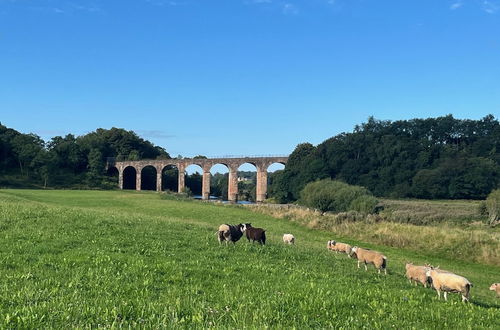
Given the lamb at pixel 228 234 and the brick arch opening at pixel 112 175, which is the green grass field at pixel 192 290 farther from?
the brick arch opening at pixel 112 175

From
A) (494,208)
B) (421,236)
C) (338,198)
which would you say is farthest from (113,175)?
(421,236)

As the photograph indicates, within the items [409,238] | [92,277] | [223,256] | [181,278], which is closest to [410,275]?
[223,256]

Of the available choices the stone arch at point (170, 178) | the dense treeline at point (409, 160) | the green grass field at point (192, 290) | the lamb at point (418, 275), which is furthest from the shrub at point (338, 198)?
the stone arch at point (170, 178)

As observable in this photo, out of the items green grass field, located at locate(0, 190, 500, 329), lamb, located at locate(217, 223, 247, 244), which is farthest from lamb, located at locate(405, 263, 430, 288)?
lamb, located at locate(217, 223, 247, 244)

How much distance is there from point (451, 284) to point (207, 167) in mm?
127294

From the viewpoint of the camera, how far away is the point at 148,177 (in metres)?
151

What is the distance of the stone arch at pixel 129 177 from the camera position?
145375 millimetres

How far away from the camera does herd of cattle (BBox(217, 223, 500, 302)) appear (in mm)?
10008

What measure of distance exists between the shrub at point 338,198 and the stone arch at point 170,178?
283ft

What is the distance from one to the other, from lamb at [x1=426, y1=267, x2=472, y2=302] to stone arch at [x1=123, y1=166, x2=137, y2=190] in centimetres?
14147

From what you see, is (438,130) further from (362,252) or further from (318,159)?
(362,252)

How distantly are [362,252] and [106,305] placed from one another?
34.3ft

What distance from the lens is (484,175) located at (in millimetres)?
101875

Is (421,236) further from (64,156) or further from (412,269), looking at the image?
(64,156)
